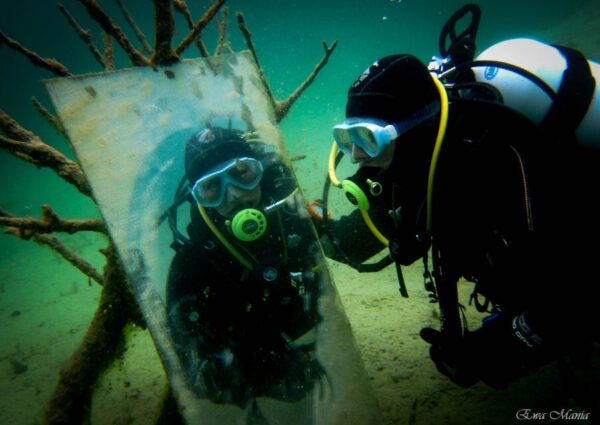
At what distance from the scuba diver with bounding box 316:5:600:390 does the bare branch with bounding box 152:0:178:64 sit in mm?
1588

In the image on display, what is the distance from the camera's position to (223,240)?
9.23ft

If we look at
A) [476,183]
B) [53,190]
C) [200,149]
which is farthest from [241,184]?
[53,190]

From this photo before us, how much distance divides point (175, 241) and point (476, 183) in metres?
2.37

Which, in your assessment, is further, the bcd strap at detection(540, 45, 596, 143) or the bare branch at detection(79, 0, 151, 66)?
the bare branch at detection(79, 0, 151, 66)

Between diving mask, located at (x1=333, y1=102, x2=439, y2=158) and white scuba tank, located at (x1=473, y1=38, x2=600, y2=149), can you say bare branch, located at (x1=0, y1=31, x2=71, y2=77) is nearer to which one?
diving mask, located at (x1=333, y1=102, x2=439, y2=158)

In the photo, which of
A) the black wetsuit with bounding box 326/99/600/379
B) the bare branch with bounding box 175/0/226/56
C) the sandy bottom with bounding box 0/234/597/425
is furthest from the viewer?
the sandy bottom with bounding box 0/234/597/425

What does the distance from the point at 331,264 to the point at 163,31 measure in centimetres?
635

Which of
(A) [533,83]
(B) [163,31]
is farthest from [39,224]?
(A) [533,83]

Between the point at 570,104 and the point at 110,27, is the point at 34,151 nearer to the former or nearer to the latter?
the point at 110,27

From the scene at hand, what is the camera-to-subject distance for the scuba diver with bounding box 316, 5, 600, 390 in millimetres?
1521

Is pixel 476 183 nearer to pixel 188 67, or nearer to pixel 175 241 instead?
pixel 175 241

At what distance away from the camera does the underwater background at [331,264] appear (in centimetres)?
329

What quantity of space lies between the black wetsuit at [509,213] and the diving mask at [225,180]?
3.88ft

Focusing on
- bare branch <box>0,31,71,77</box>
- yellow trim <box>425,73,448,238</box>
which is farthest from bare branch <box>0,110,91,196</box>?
yellow trim <box>425,73,448,238</box>
